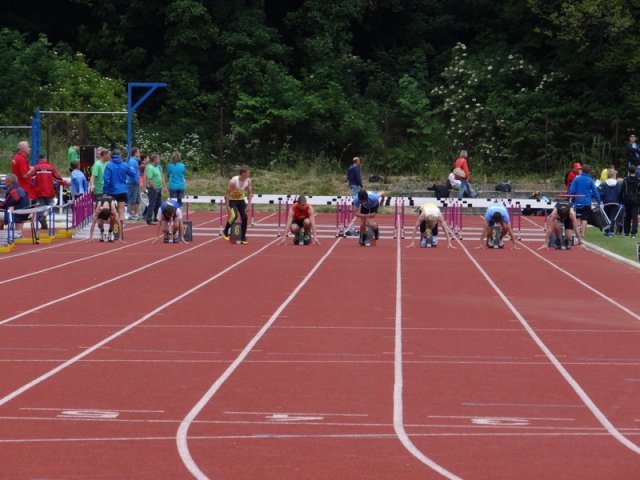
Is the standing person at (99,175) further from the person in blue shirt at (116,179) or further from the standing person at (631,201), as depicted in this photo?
the standing person at (631,201)

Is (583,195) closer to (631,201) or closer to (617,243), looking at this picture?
(631,201)

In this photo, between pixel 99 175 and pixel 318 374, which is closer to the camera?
pixel 318 374

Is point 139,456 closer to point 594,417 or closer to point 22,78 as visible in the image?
point 594,417

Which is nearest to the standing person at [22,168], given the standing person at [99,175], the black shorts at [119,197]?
the black shorts at [119,197]

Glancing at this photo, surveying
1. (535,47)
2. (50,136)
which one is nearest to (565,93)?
(535,47)

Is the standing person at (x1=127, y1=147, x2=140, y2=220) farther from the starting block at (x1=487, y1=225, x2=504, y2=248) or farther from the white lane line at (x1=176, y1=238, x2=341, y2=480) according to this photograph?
the white lane line at (x1=176, y1=238, x2=341, y2=480)

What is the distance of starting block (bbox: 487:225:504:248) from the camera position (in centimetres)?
2430

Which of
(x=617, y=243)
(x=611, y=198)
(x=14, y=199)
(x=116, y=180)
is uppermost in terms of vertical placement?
(x=116, y=180)

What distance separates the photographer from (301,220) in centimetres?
2480

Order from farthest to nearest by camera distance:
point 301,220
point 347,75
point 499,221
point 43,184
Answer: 1. point 347,75
2. point 43,184
3. point 301,220
4. point 499,221

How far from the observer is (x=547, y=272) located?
19672mm

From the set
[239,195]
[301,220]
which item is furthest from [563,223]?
[239,195]

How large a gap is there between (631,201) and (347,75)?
27.1 m

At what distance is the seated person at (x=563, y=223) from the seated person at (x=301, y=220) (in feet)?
13.9
